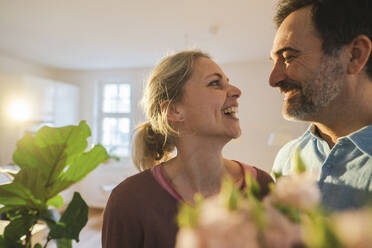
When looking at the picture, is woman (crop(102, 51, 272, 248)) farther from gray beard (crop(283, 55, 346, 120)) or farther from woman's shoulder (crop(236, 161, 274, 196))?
gray beard (crop(283, 55, 346, 120))

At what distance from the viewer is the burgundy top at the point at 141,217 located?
1.06m

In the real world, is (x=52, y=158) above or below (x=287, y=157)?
above

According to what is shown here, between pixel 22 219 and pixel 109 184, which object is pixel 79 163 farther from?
pixel 109 184

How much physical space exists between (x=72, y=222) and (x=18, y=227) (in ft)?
0.30

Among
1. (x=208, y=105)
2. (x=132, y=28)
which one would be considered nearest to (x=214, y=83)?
(x=208, y=105)

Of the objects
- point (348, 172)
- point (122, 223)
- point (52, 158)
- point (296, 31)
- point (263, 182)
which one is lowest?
point (122, 223)

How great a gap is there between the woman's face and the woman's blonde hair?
1.8 inches

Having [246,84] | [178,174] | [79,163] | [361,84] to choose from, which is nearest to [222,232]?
[79,163]

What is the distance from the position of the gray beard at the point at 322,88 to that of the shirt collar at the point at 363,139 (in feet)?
0.57

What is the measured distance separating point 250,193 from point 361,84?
1.06 metres

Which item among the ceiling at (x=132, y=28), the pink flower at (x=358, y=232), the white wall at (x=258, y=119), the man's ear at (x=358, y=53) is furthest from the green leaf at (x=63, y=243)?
the white wall at (x=258, y=119)

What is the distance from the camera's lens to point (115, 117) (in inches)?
263

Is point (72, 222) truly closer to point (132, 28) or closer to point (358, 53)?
point (358, 53)

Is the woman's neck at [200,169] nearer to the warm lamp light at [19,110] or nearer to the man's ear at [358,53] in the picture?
the man's ear at [358,53]
